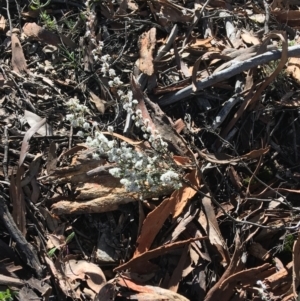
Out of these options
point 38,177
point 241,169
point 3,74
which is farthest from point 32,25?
point 241,169

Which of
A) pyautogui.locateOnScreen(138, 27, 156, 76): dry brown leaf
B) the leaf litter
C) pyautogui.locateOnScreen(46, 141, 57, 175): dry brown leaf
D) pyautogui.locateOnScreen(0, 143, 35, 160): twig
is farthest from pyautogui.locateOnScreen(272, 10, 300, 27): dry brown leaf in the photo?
pyautogui.locateOnScreen(0, 143, 35, 160): twig

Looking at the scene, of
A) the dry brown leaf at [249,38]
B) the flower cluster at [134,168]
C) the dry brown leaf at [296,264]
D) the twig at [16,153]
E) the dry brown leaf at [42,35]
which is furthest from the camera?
the dry brown leaf at [42,35]

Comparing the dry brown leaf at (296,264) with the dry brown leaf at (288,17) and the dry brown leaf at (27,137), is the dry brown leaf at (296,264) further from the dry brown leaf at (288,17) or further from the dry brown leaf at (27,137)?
the dry brown leaf at (27,137)

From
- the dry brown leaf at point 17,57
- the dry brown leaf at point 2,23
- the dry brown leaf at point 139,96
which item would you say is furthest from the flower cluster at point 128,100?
the dry brown leaf at point 2,23

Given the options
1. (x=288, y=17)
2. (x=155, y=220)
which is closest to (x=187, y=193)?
(x=155, y=220)

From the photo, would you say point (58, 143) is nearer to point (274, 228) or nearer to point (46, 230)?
point (46, 230)

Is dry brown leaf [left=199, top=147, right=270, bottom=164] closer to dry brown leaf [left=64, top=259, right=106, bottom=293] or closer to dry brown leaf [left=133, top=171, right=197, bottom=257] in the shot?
dry brown leaf [left=133, top=171, right=197, bottom=257]

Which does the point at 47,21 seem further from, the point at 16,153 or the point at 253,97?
the point at 253,97
